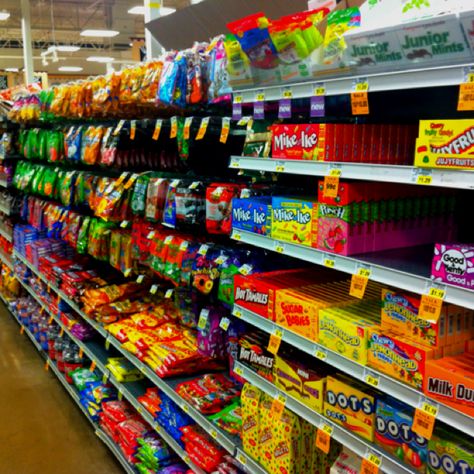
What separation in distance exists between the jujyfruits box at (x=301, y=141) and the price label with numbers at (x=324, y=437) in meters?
0.84

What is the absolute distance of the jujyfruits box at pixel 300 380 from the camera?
1.80 metres

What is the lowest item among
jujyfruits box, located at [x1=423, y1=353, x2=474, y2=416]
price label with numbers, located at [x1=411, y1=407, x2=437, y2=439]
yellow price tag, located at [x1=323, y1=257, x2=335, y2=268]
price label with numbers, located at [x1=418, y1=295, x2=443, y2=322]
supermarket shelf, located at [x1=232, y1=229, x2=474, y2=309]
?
price label with numbers, located at [x1=411, y1=407, x2=437, y2=439]

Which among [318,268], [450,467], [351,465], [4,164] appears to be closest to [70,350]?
[4,164]

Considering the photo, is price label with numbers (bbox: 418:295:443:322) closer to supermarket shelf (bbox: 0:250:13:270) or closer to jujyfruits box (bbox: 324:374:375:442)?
jujyfruits box (bbox: 324:374:375:442)

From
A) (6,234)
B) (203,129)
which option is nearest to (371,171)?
(203,129)

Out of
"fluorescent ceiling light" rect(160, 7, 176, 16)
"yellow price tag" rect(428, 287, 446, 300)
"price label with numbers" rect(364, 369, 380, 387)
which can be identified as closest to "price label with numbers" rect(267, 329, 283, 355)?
"price label with numbers" rect(364, 369, 380, 387)

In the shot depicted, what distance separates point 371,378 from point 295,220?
0.57 meters

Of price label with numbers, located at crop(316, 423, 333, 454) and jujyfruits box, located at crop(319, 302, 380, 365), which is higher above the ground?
jujyfruits box, located at crop(319, 302, 380, 365)

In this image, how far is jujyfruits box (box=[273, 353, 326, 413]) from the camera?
1.80 meters

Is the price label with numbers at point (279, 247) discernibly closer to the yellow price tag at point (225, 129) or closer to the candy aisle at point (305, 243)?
the candy aisle at point (305, 243)

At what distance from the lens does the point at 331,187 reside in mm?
1646

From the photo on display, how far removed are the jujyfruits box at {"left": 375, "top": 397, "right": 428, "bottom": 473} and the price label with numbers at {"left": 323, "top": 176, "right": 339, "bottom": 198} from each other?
2.01 ft

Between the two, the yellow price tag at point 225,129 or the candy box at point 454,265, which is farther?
the yellow price tag at point 225,129

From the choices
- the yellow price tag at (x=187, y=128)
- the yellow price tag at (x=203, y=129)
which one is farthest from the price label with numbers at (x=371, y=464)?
the yellow price tag at (x=187, y=128)
